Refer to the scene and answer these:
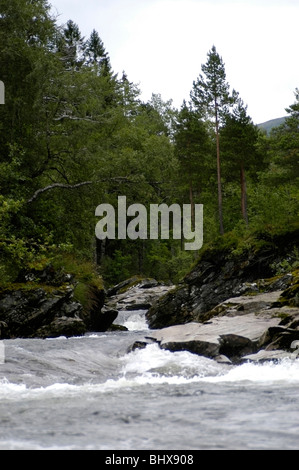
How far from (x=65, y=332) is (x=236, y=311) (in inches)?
251

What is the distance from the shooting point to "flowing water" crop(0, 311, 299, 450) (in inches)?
230

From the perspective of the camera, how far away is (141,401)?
8016 mm

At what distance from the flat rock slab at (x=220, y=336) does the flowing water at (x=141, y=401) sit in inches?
17.9

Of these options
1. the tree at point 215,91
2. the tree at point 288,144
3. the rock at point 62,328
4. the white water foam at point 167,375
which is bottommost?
the rock at point 62,328

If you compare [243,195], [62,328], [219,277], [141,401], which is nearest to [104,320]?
[62,328]

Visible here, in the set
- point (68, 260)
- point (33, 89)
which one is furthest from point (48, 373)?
point (33, 89)

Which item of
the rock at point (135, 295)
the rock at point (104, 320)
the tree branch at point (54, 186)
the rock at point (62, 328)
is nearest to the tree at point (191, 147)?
the rock at point (135, 295)

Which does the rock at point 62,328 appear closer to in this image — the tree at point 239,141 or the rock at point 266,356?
the rock at point 266,356

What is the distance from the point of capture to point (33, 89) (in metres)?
24.5

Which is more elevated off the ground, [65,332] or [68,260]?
[68,260]

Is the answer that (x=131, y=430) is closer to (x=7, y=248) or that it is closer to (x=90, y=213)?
(x=7, y=248)

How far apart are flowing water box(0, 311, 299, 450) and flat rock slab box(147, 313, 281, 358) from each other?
1.49ft

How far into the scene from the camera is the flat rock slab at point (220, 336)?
12.5m

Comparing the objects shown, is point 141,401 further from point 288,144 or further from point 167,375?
point 288,144
